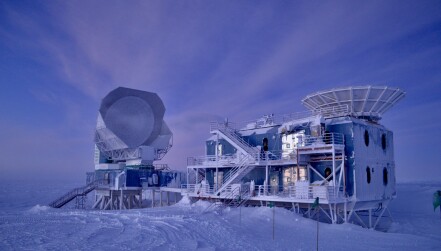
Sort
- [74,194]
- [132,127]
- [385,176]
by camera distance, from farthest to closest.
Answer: [132,127] < [74,194] < [385,176]

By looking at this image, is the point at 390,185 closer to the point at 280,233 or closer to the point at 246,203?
the point at 246,203

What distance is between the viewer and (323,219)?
1238 inches

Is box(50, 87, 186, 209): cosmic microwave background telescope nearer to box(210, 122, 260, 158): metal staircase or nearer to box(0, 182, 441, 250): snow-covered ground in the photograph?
box(210, 122, 260, 158): metal staircase

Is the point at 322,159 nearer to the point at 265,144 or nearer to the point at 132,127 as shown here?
the point at 265,144

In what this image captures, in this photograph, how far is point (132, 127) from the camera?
48406 mm

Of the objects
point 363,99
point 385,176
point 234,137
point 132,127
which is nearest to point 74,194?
point 132,127

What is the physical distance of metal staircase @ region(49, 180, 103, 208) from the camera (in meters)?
44.5

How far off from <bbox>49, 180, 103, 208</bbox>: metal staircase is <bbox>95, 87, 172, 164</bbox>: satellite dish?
4.55 m

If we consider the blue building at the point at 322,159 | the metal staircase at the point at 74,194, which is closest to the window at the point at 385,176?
the blue building at the point at 322,159

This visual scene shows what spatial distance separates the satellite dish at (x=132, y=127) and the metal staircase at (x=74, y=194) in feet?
14.9

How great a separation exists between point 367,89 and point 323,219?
12197 millimetres

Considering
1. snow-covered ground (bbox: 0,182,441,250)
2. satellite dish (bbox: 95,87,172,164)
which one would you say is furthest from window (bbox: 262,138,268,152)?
satellite dish (bbox: 95,87,172,164)

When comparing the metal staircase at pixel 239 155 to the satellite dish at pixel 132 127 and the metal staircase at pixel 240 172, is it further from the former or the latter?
the satellite dish at pixel 132 127

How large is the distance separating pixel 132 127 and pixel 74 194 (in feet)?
38.5
